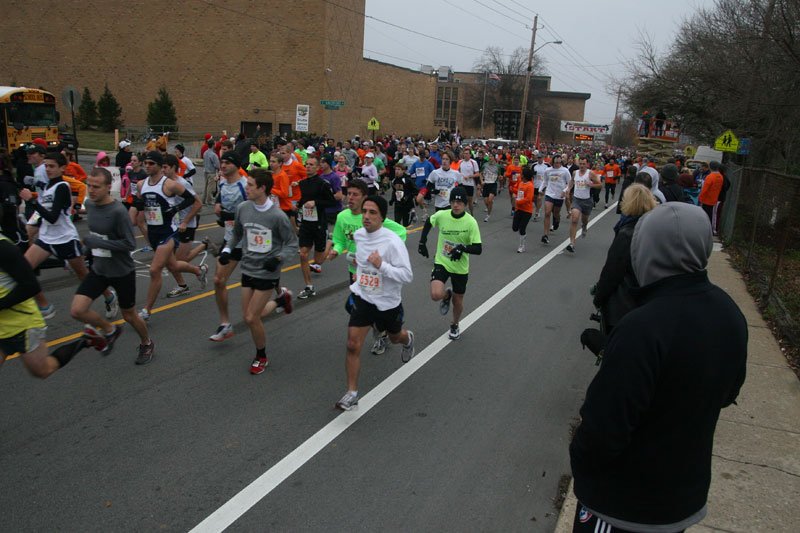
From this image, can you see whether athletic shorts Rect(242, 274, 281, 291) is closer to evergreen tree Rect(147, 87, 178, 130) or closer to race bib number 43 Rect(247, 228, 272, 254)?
race bib number 43 Rect(247, 228, 272, 254)

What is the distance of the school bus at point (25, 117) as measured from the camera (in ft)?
72.2

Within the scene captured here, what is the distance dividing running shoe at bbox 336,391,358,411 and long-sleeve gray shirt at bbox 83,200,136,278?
8.22 feet

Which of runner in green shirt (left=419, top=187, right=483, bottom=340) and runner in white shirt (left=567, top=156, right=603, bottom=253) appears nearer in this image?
runner in green shirt (left=419, top=187, right=483, bottom=340)

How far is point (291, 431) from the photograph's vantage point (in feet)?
15.0

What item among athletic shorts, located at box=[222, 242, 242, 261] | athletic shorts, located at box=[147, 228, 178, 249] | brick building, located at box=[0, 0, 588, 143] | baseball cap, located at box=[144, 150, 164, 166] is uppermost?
brick building, located at box=[0, 0, 588, 143]

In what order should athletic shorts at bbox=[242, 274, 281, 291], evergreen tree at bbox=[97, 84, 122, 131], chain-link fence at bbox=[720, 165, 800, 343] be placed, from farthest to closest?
evergreen tree at bbox=[97, 84, 122, 131] < chain-link fence at bbox=[720, 165, 800, 343] < athletic shorts at bbox=[242, 274, 281, 291]

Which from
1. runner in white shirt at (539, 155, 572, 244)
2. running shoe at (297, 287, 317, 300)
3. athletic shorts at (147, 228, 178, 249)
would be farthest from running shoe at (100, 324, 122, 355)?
runner in white shirt at (539, 155, 572, 244)

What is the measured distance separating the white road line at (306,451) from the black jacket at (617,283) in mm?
2108

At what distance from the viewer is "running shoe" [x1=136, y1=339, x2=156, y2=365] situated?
570 centimetres

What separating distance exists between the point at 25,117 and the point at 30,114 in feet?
1.17

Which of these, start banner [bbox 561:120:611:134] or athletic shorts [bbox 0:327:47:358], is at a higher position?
start banner [bbox 561:120:611:134]

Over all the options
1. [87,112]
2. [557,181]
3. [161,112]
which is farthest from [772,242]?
[87,112]

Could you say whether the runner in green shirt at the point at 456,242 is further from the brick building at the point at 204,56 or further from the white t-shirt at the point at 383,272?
the brick building at the point at 204,56

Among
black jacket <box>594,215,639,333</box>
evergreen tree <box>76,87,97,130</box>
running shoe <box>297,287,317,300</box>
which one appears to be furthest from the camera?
evergreen tree <box>76,87,97,130</box>
